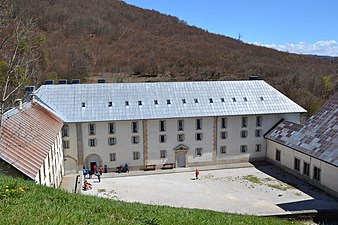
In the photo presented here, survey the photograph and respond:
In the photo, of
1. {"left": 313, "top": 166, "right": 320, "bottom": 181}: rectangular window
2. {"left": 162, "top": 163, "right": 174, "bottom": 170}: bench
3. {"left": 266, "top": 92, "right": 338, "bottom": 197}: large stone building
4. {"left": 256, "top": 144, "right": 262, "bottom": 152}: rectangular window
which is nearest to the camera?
{"left": 266, "top": 92, "right": 338, "bottom": 197}: large stone building

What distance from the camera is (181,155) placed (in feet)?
111

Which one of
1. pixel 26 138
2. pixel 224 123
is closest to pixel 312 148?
pixel 224 123

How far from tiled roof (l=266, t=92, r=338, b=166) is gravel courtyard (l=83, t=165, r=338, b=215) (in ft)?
9.10

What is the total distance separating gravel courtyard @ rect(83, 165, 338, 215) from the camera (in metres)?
24.0

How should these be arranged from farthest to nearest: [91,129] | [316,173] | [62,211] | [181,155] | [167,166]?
[181,155] → [167,166] → [91,129] → [316,173] → [62,211]

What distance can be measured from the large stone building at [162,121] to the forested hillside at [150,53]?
919 inches

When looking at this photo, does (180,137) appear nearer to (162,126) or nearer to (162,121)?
(162,126)

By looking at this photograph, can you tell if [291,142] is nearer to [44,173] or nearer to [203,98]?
[203,98]

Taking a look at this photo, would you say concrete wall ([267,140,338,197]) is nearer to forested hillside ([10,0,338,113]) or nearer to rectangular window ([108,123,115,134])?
rectangular window ([108,123,115,134])

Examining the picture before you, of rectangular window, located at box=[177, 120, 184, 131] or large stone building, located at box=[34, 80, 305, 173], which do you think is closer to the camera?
large stone building, located at box=[34, 80, 305, 173]

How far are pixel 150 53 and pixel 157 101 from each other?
78794mm

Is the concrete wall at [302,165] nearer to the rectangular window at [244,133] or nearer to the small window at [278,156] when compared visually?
the small window at [278,156]

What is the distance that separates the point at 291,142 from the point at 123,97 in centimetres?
1588

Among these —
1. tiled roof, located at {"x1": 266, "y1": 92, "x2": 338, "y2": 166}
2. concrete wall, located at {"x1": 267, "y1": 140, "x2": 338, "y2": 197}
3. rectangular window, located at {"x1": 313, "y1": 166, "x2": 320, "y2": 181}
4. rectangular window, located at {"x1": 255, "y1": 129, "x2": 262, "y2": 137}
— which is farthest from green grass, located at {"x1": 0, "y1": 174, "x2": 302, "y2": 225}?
rectangular window, located at {"x1": 255, "y1": 129, "x2": 262, "y2": 137}
